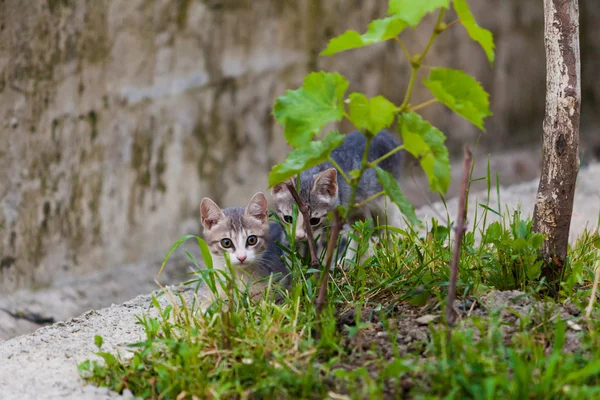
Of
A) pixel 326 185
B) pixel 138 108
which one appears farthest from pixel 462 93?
pixel 138 108

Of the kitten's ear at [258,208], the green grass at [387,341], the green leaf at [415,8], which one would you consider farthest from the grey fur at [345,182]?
the green leaf at [415,8]

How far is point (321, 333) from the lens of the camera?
298 cm

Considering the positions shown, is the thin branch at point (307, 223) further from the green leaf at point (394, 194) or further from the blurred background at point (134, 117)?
the blurred background at point (134, 117)

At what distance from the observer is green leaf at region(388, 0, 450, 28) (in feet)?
7.64

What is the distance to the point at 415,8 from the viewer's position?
7.77ft

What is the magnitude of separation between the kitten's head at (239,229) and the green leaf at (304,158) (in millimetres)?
1356

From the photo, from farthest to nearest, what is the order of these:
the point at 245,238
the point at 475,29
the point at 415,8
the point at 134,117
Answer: the point at 134,117 < the point at 245,238 < the point at 475,29 < the point at 415,8

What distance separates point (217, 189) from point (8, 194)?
175 centimetres

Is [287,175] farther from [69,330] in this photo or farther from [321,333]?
[69,330]

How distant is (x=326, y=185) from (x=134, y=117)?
191 centimetres

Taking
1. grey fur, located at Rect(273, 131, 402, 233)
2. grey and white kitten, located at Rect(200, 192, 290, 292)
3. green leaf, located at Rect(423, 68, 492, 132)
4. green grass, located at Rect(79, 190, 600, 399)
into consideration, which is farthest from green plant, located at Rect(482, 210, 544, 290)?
grey and white kitten, located at Rect(200, 192, 290, 292)

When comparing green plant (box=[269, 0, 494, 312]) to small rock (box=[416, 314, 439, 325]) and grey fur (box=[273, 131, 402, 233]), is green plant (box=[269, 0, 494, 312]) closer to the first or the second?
small rock (box=[416, 314, 439, 325])

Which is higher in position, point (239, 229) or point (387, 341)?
point (239, 229)

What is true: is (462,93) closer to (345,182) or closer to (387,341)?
(387,341)
